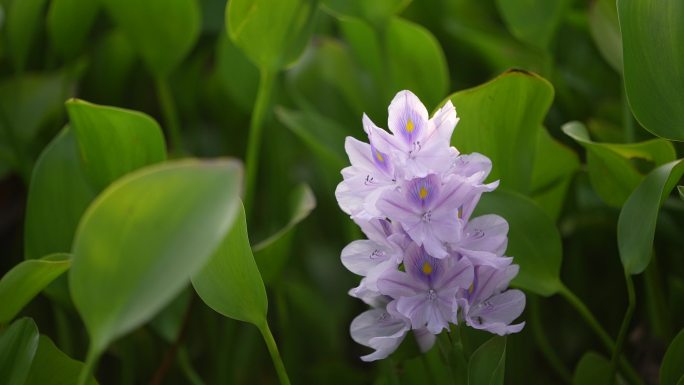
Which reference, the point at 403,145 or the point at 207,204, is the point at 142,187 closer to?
the point at 207,204

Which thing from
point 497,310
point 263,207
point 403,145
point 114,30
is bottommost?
point 263,207

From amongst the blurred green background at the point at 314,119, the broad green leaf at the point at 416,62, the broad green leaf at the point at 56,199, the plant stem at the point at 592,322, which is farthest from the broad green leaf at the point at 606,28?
the broad green leaf at the point at 56,199

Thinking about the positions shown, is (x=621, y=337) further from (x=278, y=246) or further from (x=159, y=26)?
(x=159, y=26)

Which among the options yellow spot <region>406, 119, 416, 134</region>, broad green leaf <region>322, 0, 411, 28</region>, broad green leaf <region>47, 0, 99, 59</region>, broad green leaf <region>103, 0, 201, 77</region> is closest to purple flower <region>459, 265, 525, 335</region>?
yellow spot <region>406, 119, 416, 134</region>

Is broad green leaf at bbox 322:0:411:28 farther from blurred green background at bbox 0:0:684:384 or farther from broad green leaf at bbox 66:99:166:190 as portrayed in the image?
broad green leaf at bbox 66:99:166:190

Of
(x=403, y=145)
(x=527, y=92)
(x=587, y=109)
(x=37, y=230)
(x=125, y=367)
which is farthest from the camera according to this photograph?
(x=587, y=109)

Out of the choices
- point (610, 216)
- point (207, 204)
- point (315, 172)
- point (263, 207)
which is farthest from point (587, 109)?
point (207, 204)
